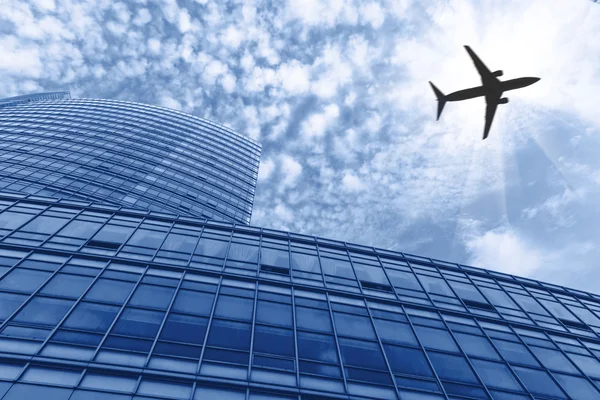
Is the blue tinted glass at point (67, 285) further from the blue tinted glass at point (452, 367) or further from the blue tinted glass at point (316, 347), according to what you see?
the blue tinted glass at point (452, 367)

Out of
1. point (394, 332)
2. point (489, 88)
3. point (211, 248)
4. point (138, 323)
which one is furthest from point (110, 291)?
point (489, 88)

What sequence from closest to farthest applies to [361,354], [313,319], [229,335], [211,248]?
[229,335]
[361,354]
[313,319]
[211,248]

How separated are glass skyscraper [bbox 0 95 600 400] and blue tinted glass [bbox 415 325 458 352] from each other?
0.08 metres

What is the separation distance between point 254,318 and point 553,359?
14.7 m

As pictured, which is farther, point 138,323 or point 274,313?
point 274,313

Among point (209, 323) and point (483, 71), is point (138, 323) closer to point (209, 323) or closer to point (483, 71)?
point (209, 323)

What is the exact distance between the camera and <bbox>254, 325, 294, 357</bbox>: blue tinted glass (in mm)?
13547

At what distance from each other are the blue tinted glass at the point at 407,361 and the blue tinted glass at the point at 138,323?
9719mm

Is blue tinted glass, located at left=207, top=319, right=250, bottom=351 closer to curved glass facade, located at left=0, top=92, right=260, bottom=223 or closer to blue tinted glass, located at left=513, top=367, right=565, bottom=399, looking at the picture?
blue tinted glass, located at left=513, top=367, right=565, bottom=399

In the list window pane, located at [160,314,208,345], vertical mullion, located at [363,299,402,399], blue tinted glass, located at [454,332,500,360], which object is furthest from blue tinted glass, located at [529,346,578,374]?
window pane, located at [160,314,208,345]

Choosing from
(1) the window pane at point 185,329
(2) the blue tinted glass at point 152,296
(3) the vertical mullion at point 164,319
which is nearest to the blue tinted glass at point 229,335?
(1) the window pane at point 185,329

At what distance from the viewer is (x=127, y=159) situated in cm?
4556

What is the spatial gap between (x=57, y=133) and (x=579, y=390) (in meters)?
58.7

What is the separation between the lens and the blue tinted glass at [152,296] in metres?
14.7
